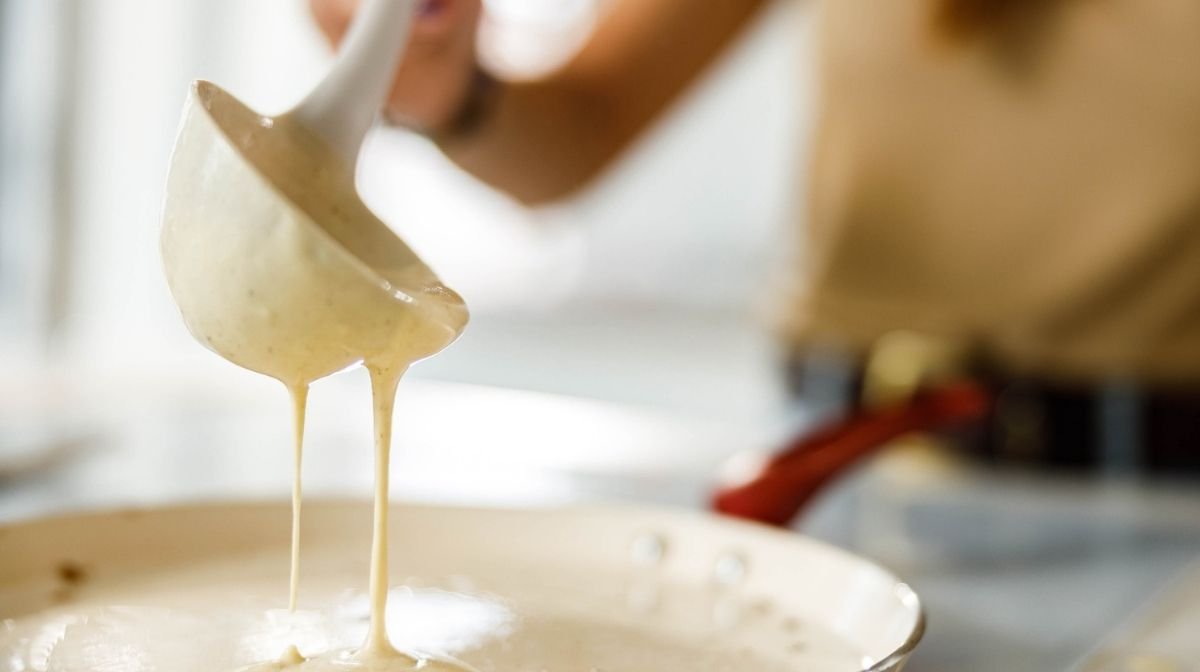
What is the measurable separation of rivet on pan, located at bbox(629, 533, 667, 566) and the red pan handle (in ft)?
0.31

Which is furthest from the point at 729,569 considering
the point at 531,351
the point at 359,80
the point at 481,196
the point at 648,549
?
the point at 481,196

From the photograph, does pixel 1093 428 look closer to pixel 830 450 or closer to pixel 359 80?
pixel 830 450

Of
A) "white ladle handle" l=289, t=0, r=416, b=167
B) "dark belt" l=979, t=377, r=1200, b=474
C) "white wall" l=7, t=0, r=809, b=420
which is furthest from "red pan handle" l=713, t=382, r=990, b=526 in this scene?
"white wall" l=7, t=0, r=809, b=420

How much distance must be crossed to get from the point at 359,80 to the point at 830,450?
36cm

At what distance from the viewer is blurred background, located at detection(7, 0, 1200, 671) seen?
30.7 inches

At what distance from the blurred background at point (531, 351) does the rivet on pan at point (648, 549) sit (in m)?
0.13

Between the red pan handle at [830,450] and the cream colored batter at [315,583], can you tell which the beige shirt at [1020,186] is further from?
the cream colored batter at [315,583]

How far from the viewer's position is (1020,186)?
3.27ft

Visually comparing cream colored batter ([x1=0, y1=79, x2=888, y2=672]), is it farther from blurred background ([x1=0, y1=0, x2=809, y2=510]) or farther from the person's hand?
blurred background ([x1=0, y1=0, x2=809, y2=510])

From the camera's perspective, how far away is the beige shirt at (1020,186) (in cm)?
94

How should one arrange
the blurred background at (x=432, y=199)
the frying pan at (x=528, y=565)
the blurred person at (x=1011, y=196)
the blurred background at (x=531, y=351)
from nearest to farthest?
the frying pan at (x=528, y=565)
the blurred background at (x=531, y=351)
the blurred person at (x=1011, y=196)
the blurred background at (x=432, y=199)

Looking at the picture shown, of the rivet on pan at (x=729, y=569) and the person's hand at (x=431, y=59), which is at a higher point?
the person's hand at (x=431, y=59)

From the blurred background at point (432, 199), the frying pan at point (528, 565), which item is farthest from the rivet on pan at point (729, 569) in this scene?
the blurred background at point (432, 199)

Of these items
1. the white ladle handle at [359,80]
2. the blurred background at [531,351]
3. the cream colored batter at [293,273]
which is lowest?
the blurred background at [531,351]
